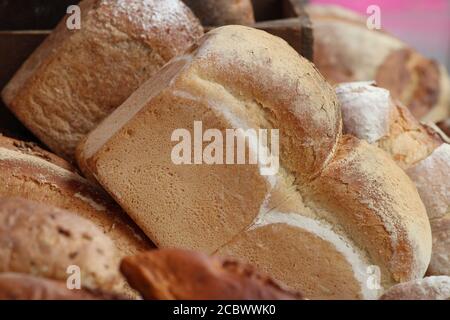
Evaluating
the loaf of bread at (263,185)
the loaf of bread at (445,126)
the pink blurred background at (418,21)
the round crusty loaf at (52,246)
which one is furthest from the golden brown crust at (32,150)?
the pink blurred background at (418,21)

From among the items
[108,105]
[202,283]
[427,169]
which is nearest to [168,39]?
[108,105]

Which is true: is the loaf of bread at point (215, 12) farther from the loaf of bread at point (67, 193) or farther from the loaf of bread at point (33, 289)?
the loaf of bread at point (33, 289)

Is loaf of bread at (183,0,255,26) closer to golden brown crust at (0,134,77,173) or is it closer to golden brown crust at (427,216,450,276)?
golden brown crust at (0,134,77,173)

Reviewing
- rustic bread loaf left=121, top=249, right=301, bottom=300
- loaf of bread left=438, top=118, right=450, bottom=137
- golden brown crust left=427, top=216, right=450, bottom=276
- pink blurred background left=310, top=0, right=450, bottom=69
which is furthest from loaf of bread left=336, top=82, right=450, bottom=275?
pink blurred background left=310, top=0, right=450, bottom=69

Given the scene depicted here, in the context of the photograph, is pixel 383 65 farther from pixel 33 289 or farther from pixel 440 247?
pixel 33 289
